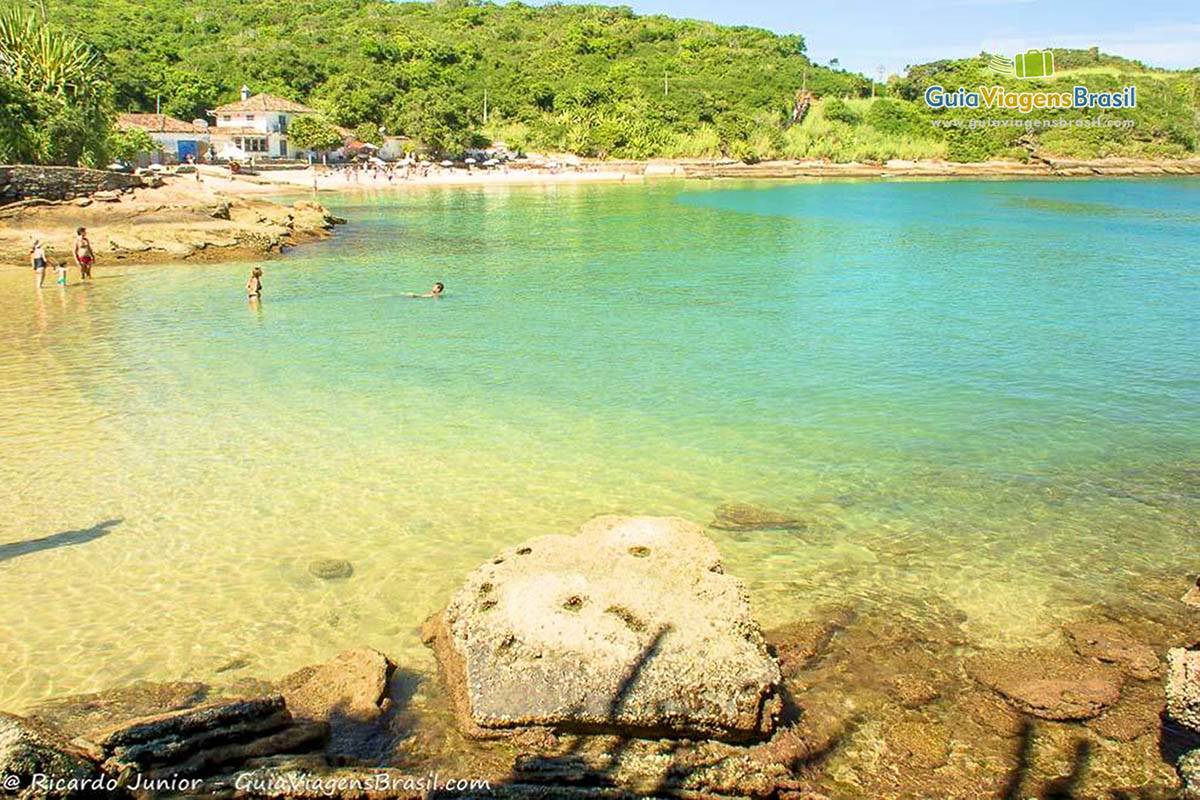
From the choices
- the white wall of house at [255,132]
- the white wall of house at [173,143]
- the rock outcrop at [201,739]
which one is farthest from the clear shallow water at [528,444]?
the white wall of house at [255,132]

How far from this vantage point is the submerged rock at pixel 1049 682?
6.30 metres

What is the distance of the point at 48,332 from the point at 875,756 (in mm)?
18643

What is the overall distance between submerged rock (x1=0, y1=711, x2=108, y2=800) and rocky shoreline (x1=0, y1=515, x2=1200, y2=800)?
0.6 inches

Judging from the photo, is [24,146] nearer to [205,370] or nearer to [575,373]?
[205,370]

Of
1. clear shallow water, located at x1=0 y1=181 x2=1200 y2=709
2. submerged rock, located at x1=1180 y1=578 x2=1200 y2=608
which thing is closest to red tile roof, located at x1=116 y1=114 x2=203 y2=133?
clear shallow water, located at x1=0 y1=181 x2=1200 y2=709

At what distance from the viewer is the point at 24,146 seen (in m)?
32.4

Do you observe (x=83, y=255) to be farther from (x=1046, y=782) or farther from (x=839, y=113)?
(x=839, y=113)

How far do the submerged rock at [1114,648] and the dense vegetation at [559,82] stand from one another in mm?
76602

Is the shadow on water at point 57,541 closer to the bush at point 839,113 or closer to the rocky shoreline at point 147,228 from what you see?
the rocky shoreline at point 147,228

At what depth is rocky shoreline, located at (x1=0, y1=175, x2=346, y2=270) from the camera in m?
28.4

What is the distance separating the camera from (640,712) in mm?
5262

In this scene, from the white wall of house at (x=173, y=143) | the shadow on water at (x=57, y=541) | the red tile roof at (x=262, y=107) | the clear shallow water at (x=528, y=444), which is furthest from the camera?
the red tile roof at (x=262, y=107)

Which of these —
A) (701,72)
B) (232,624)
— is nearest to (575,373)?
(232,624)

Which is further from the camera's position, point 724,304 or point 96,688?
point 724,304
